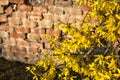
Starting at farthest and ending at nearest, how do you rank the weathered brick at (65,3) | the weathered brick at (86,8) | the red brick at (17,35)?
the red brick at (17,35), the weathered brick at (65,3), the weathered brick at (86,8)

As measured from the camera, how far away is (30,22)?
4.14 metres

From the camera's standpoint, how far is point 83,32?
295 cm

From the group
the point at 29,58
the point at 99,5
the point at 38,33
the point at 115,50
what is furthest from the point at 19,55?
the point at 99,5

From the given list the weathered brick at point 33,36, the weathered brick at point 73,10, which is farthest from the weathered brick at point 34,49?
the weathered brick at point 73,10

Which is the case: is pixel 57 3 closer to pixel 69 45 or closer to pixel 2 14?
pixel 2 14

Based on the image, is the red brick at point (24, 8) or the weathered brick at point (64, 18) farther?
the red brick at point (24, 8)

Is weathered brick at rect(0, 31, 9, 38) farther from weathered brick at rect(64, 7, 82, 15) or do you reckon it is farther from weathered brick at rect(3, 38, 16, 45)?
weathered brick at rect(64, 7, 82, 15)

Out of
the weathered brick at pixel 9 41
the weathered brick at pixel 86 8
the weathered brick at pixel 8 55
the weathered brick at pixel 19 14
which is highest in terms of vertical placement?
the weathered brick at pixel 86 8

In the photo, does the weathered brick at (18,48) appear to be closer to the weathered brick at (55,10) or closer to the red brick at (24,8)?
the red brick at (24,8)

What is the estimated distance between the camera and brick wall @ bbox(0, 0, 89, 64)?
3.95m

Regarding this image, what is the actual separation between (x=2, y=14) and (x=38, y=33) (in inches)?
21.4

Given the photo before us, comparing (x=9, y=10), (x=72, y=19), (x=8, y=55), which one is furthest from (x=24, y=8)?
(x=8, y=55)

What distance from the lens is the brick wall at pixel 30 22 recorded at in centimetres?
395

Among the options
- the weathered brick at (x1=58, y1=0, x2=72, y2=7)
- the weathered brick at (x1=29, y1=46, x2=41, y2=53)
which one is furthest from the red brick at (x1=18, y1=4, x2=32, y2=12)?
the weathered brick at (x1=29, y1=46, x2=41, y2=53)
